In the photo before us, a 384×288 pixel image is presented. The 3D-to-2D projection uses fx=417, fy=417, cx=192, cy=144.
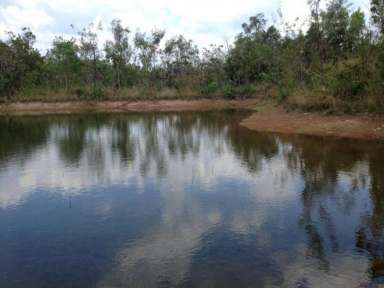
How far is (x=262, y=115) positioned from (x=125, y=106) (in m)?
20.4

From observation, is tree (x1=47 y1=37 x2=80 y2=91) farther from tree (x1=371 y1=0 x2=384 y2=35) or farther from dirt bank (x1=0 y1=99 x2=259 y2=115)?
tree (x1=371 y1=0 x2=384 y2=35)

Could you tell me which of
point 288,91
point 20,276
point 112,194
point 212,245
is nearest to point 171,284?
point 212,245

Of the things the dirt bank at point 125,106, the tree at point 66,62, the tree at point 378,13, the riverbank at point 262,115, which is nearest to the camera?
the riverbank at point 262,115

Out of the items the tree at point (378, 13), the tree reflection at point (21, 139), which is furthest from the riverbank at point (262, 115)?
the tree reflection at point (21, 139)

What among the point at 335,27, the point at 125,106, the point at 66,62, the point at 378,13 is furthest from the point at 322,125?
the point at 66,62

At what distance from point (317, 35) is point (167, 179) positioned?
2349 centimetres

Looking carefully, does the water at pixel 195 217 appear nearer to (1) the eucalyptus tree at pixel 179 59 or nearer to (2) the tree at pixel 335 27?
(2) the tree at pixel 335 27

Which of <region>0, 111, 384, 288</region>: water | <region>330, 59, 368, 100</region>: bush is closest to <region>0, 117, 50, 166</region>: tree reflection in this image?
<region>0, 111, 384, 288</region>: water

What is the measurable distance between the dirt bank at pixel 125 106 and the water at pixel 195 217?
26.3 m

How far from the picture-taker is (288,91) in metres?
30.2

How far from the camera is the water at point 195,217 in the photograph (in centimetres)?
702

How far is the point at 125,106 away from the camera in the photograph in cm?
4600

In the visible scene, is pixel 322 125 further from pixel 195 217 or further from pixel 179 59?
pixel 179 59

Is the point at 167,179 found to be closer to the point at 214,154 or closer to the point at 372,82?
the point at 214,154
